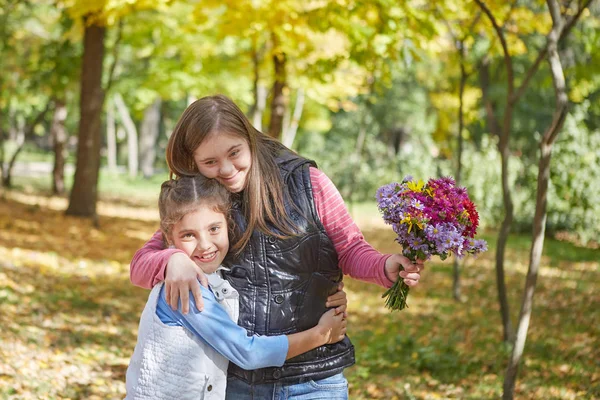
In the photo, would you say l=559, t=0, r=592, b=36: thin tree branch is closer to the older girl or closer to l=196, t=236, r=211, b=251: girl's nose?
the older girl

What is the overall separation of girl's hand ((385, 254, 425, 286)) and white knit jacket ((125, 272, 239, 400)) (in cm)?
53

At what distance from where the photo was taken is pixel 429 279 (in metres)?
10.8

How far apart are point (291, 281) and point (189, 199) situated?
44cm

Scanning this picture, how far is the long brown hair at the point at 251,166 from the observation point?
7.48 feet

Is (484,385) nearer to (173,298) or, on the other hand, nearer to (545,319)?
(545,319)

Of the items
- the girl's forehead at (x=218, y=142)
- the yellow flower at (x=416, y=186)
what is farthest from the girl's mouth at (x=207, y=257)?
the yellow flower at (x=416, y=186)

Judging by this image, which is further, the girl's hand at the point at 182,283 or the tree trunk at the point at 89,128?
the tree trunk at the point at 89,128

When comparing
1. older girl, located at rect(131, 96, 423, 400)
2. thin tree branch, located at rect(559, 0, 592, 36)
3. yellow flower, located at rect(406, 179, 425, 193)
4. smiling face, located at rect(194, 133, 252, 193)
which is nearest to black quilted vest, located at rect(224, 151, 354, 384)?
older girl, located at rect(131, 96, 423, 400)

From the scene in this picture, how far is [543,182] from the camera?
172 inches

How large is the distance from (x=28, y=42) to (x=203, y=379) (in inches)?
681

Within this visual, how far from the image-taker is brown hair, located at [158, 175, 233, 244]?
7.32ft

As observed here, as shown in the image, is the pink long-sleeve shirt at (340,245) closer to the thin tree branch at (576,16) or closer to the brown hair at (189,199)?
the brown hair at (189,199)

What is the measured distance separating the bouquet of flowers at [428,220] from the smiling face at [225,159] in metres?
0.47

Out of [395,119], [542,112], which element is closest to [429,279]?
[542,112]
